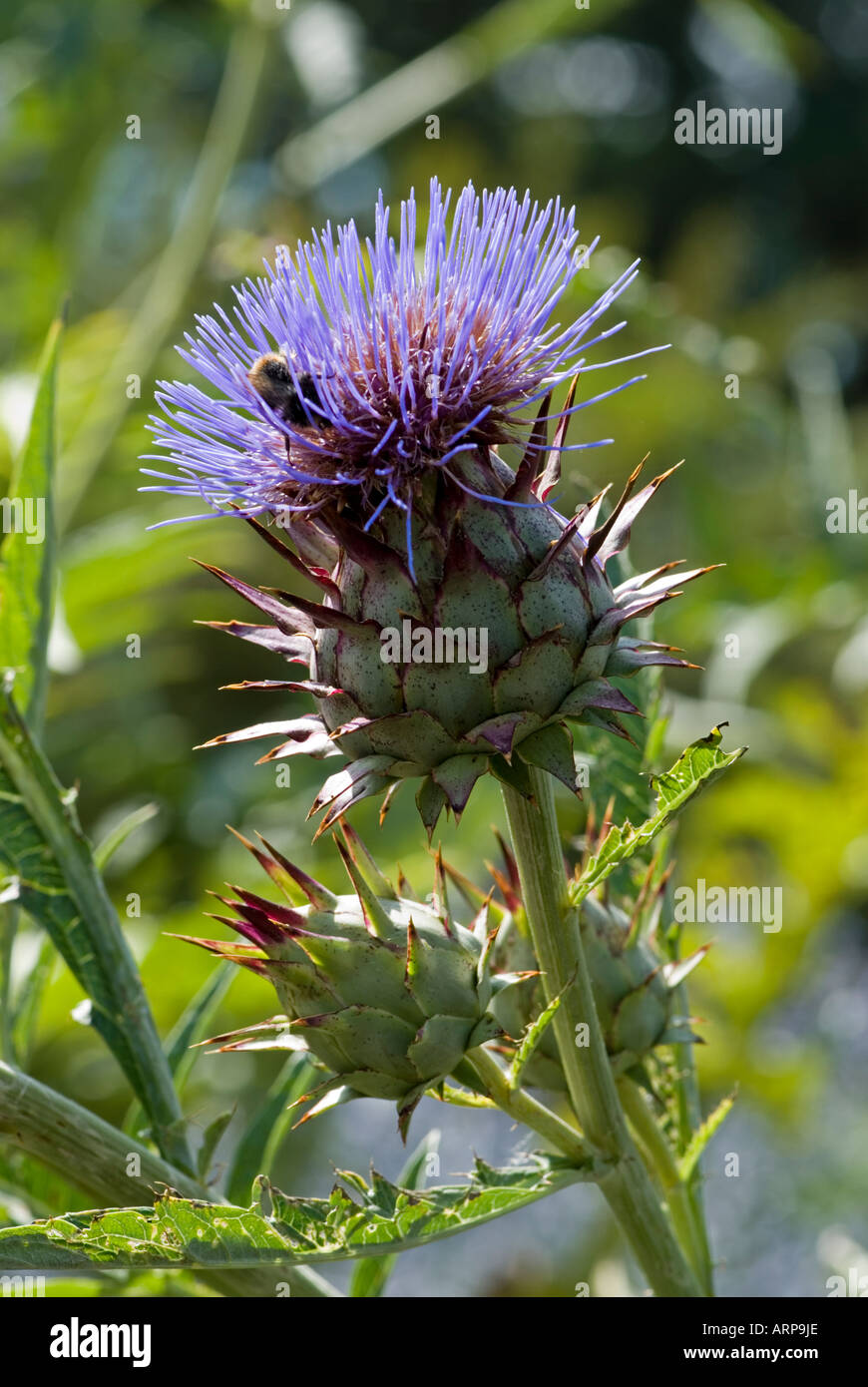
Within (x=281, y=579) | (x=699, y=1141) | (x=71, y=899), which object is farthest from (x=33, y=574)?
(x=281, y=579)

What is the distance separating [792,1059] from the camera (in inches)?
82.5

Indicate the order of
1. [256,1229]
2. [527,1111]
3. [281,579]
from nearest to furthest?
[256,1229], [527,1111], [281,579]

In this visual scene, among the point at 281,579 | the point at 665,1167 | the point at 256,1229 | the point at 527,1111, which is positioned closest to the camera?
the point at 256,1229

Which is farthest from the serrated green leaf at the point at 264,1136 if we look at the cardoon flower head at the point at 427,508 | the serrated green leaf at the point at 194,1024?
the cardoon flower head at the point at 427,508

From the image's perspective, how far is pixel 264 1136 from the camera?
884mm

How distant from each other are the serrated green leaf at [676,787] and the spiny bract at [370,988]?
10 cm

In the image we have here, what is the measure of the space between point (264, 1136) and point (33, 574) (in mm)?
428

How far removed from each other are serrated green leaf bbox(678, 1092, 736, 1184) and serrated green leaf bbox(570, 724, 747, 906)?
0.22 m

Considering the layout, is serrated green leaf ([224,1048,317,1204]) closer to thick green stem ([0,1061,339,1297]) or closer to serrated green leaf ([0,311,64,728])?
thick green stem ([0,1061,339,1297])

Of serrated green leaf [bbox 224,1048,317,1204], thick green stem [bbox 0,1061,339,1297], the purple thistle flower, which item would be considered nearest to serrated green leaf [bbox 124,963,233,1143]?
serrated green leaf [bbox 224,1048,317,1204]

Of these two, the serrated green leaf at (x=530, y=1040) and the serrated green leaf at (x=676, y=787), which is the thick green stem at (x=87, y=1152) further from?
the serrated green leaf at (x=676, y=787)

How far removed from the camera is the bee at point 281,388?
0.77 meters

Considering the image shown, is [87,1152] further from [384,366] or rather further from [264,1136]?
[384,366]
